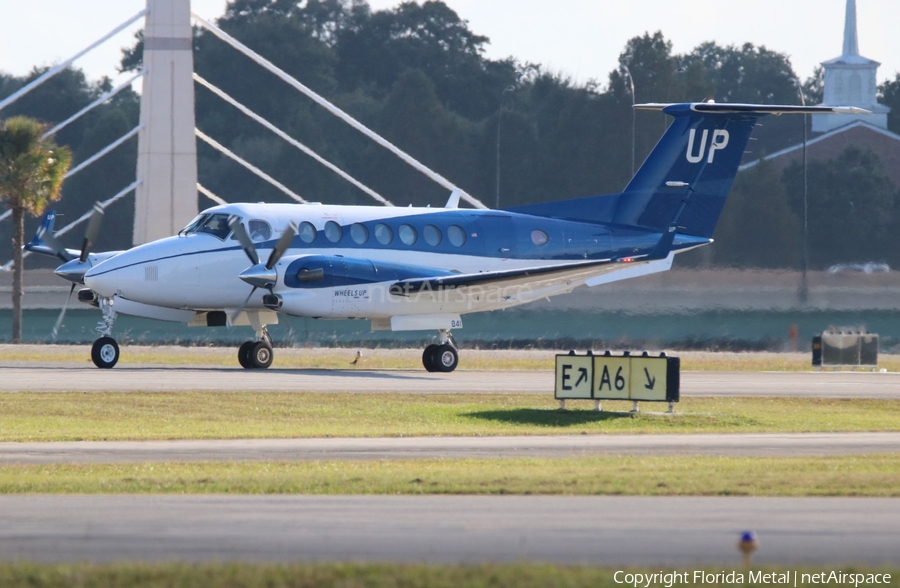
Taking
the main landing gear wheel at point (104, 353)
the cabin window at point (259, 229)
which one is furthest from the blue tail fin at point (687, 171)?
the main landing gear wheel at point (104, 353)

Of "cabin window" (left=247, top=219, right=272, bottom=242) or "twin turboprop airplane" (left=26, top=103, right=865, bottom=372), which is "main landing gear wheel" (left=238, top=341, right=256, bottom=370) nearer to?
"twin turboprop airplane" (left=26, top=103, right=865, bottom=372)

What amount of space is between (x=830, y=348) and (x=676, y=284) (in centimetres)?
518

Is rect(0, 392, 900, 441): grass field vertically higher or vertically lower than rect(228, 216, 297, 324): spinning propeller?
lower

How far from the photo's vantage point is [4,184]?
145ft

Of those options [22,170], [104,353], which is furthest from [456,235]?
[22,170]

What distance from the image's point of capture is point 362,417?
2173 cm

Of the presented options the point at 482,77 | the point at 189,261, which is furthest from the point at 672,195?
the point at 482,77

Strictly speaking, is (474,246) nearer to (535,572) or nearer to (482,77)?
(535,572)

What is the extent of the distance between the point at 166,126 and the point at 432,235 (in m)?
20.7

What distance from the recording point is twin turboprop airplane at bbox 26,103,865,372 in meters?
29.1

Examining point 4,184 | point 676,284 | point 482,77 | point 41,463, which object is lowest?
point 41,463

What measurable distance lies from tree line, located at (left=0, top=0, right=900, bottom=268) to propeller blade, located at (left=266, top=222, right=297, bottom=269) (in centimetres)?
→ 1757

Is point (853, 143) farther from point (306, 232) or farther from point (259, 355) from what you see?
point (259, 355)

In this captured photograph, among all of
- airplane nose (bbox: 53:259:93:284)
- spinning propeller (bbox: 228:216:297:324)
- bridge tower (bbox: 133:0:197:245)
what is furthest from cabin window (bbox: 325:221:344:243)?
bridge tower (bbox: 133:0:197:245)
